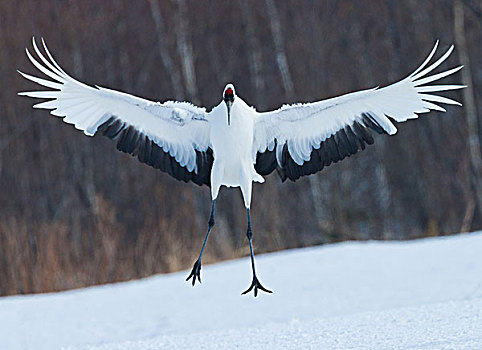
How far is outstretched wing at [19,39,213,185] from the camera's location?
598cm

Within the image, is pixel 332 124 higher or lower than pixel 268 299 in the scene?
higher

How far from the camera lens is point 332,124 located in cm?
635

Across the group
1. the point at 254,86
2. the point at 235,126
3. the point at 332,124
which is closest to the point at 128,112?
the point at 235,126

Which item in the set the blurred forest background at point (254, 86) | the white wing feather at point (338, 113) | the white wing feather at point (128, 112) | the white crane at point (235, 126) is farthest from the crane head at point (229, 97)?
the blurred forest background at point (254, 86)

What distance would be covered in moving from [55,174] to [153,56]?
2537mm

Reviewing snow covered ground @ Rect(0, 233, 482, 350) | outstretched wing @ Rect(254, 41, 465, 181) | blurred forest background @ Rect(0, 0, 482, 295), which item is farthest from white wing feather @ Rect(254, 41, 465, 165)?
blurred forest background @ Rect(0, 0, 482, 295)

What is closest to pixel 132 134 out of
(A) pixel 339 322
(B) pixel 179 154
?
(B) pixel 179 154

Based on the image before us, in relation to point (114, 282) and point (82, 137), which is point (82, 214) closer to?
point (82, 137)

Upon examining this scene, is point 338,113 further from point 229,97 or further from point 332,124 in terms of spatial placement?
point 229,97

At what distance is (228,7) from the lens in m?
15.8

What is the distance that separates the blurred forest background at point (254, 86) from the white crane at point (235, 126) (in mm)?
6767

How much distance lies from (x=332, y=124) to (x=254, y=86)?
904 centimetres

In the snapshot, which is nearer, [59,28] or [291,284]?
[291,284]

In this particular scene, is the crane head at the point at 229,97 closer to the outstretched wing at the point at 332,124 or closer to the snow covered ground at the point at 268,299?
the outstretched wing at the point at 332,124
